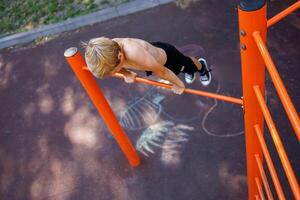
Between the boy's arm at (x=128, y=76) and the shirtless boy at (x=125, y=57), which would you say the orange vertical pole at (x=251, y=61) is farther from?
the boy's arm at (x=128, y=76)

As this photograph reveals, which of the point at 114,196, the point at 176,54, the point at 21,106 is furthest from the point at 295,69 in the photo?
the point at 21,106

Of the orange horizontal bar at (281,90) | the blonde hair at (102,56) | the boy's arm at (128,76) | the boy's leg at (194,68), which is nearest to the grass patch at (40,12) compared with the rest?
the boy's leg at (194,68)

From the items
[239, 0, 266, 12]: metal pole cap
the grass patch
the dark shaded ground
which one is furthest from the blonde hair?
the grass patch

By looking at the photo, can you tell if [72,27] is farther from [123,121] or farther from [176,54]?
[176,54]

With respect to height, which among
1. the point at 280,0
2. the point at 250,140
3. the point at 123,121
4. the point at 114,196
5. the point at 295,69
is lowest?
the point at 114,196

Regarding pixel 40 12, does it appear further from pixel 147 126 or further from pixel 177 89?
pixel 177 89

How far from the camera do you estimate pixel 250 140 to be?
1.96 m

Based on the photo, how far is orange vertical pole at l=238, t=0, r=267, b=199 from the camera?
4.30 ft

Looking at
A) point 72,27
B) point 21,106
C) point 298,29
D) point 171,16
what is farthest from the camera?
point 72,27

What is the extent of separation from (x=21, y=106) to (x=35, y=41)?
1379mm

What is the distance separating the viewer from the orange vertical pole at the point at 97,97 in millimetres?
2371

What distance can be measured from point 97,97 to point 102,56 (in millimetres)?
749

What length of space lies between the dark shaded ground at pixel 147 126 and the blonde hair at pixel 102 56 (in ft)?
4.96

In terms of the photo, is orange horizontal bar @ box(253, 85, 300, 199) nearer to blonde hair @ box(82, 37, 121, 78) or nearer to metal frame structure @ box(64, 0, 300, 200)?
metal frame structure @ box(64, 0, 300, 200)
